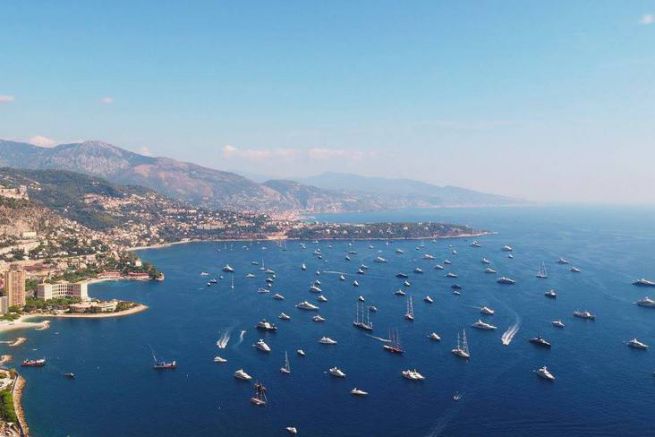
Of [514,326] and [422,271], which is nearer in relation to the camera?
[514,326]

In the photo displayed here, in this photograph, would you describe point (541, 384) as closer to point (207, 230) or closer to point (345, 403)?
point (345, 403)

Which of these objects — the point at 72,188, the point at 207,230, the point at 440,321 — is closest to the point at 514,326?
the point at 440,321

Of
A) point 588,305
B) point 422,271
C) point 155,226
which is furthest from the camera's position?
point 155,226

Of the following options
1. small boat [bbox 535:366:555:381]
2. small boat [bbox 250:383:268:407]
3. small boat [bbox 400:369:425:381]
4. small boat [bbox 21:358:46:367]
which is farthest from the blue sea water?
small boat [bbox 21:358:46:367]

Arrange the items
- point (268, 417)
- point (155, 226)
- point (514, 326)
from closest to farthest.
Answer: point (268, 417) < point (514, 326) < point (155, 226)

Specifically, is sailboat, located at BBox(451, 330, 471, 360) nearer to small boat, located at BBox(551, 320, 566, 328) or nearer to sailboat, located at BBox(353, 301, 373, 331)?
sailboat, located at BBox(353, 301, 373, 331)

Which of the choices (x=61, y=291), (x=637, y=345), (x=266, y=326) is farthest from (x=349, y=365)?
(x=61, y=291)

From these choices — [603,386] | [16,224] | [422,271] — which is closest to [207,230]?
[16,224]
